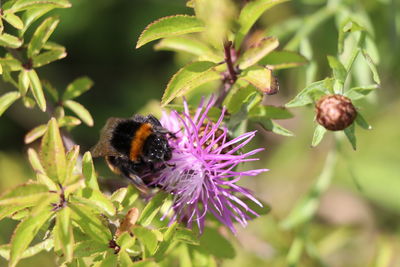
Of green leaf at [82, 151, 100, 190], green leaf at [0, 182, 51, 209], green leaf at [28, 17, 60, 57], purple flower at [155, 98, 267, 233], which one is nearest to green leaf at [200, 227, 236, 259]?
purple flower at [155, 98, 267, 233]

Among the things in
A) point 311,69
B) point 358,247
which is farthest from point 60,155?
point 358,247

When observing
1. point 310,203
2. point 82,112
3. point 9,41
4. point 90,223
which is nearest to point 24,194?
point 90,223

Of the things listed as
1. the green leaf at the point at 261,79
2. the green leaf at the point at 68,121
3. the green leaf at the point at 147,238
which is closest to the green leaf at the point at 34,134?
the green leaf at the point at 68,121

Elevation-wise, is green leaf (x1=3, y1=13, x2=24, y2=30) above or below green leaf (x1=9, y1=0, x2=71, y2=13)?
below

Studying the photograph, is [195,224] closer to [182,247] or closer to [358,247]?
[182,247]

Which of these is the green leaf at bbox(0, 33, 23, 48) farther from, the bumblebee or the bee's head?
the bee's head

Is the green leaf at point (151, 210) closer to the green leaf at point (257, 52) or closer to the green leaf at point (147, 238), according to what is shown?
the green leaf at point (147, 238)
